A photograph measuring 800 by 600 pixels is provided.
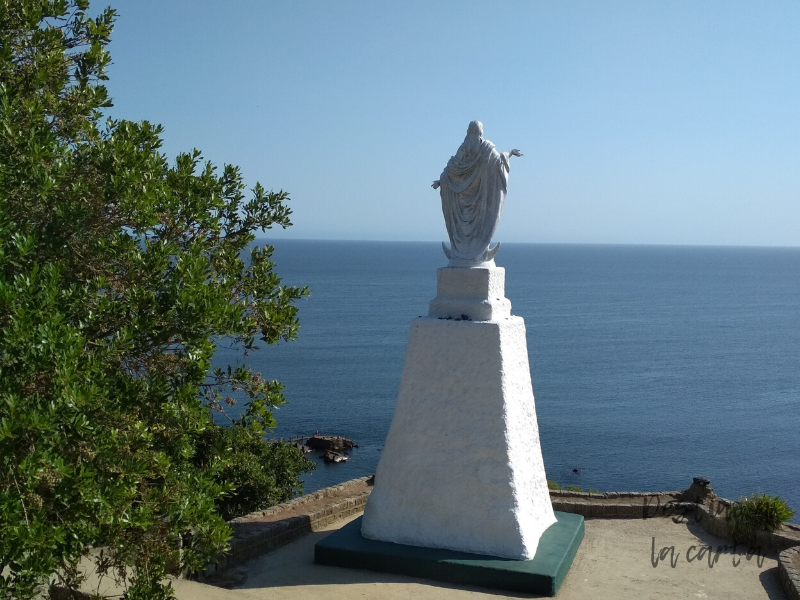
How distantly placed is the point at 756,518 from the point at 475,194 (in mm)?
6667

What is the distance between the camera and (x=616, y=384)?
5162 cm

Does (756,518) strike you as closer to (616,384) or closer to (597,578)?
(597,578)

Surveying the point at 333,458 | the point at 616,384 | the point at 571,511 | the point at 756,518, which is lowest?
the point at 333,458

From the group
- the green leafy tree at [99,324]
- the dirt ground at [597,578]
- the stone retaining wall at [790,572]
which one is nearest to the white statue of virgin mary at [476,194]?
the green leafy tree at [99,324]

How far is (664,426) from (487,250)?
33694 mm

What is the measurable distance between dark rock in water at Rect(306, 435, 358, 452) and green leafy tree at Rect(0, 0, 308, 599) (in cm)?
2719

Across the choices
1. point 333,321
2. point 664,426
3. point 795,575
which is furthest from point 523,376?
point 333,321

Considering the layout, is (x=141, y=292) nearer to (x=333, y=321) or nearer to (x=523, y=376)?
(x=523, y=376)

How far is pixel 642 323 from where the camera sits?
7962cm

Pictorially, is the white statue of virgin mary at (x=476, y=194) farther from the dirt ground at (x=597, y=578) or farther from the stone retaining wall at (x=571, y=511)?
the stone retaining wall at (x=571, y=511)

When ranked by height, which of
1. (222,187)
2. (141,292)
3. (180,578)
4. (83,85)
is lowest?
(180,578)

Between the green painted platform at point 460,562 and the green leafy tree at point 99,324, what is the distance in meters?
2.83

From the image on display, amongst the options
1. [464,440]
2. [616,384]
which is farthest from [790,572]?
[616,384]

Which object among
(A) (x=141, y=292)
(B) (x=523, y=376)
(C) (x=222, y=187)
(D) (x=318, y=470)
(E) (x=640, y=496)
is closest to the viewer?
(A) (x=141, y=292)
